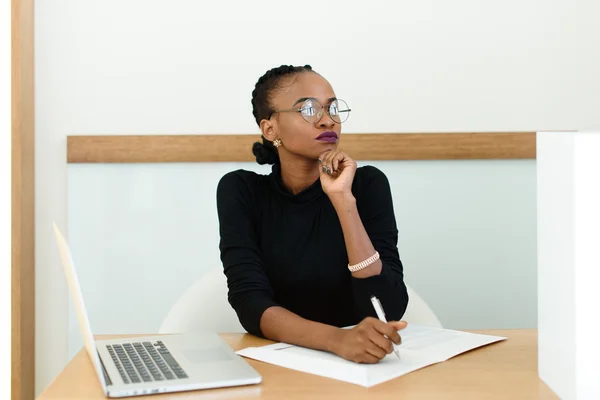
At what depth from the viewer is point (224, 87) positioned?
7.60ft

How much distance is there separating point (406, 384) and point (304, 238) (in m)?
0.72

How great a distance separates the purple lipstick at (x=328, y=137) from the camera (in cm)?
158

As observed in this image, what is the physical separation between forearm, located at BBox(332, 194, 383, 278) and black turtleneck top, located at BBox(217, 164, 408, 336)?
0.09m

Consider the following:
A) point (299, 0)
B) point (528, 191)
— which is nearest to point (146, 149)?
point (299, 0)

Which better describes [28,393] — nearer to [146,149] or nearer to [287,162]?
[146,149]

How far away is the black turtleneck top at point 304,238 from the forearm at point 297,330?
0.25 meters

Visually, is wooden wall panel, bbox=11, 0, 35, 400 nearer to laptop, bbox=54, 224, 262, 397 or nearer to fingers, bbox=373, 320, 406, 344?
laptop, bbox=54, 224, 262, 397

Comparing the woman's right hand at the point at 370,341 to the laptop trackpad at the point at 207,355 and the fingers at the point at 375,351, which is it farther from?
the laptop trackpad at the point at 207,355

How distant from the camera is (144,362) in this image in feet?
3.58

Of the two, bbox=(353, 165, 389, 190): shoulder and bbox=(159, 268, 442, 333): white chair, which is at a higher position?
bbox=(353, 165, 389, 190): shoulder

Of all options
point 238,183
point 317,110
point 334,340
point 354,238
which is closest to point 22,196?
point 238,183

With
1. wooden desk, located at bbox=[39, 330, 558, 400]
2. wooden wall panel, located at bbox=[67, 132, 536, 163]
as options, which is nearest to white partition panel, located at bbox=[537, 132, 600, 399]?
wooden desk, located at bbox=[39, 330, 558, 400]

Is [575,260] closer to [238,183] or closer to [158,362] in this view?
[158,362]
